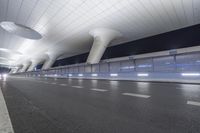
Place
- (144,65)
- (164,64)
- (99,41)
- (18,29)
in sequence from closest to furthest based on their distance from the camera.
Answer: (164,64) → (144,65) → (99,41) → (18,29)

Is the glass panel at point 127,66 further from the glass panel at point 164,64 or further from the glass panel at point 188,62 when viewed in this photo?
the glass panel at point 188,62

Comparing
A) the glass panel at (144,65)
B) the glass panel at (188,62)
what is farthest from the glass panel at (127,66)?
the glass panel at (188,62)

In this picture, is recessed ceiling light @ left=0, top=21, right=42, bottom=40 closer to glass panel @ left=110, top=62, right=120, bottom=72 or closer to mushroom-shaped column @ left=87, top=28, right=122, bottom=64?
mushroom-shaped column @ left=87, top=28, right=122, bottom=64

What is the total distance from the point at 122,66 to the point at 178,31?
14726 millimetres

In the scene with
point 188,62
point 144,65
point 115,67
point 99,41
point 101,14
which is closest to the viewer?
point 188,62

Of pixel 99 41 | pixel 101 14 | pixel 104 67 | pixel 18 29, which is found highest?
pixel 18 29

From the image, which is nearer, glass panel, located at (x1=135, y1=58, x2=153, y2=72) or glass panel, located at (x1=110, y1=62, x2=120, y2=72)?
glass panel, located at (x1=135, y1=58, x2=153, y2=72)

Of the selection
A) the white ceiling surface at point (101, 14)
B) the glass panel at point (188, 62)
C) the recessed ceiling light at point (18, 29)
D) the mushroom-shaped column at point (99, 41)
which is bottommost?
the glass panel at point (188, 62)

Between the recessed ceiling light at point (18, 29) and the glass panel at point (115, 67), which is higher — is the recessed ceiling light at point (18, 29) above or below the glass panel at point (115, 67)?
above

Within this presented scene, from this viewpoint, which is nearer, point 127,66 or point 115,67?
point 127,66

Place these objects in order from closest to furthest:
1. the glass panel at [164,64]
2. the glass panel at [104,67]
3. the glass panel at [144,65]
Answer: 1. the glass panel at [164,64]
2. the glass panel at [144,65]
3. the glass panel at [104,67]

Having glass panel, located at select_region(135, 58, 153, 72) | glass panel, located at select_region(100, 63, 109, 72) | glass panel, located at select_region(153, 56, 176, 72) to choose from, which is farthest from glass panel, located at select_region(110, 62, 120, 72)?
glass panel, located at select_region(153, 56, 176, 72)

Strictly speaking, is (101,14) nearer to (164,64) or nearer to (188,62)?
(164,64)

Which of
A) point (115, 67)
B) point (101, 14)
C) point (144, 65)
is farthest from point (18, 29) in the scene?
point (144, 65)
